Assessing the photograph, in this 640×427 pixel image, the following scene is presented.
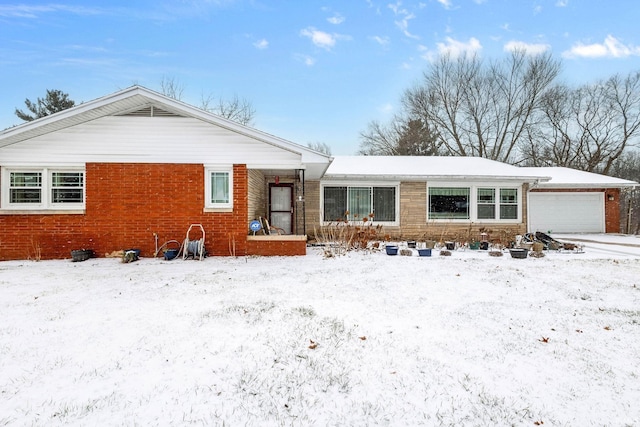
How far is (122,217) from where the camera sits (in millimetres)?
8789

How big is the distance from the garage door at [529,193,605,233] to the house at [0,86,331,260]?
1251 cm

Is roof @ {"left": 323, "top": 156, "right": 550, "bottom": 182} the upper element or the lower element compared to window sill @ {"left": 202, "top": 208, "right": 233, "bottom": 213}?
upper

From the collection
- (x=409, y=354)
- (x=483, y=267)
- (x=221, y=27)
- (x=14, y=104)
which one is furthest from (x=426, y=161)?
(x=14, y=104)

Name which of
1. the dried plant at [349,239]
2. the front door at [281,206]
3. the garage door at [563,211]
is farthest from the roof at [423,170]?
the garage door at [563,211]

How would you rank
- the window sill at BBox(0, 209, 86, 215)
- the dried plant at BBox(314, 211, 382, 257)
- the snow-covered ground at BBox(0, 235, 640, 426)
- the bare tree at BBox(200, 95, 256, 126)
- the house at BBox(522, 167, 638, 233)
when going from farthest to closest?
the bare tree at BBox(200, 95, 256, 126) < the house at BBox(522, 167, 638, 233) < the dried plant at BBox(314, 211, 382, 257) < the window sill at BBox(0, 209, 86, 215) < the snow-covered ground at BBox(0, 235, 640, 426)

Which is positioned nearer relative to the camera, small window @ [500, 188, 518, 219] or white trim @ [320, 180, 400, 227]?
white trim @ [320, 180, 400, 227]

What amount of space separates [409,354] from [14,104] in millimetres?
35170

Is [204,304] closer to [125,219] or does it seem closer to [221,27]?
[125,219]

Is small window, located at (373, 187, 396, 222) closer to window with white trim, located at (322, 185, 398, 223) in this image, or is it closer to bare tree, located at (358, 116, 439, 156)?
window with white trim, located at (322, 185, 398, 223)

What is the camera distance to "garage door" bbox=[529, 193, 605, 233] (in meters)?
15.9

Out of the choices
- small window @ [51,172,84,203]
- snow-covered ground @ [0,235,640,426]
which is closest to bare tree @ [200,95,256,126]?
small window @ [51,172,84,203]

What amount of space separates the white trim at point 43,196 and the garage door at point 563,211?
18.1 metres

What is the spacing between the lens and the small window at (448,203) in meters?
12.9

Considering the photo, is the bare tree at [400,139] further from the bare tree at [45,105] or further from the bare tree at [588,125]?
the bare tree at [45,105]
